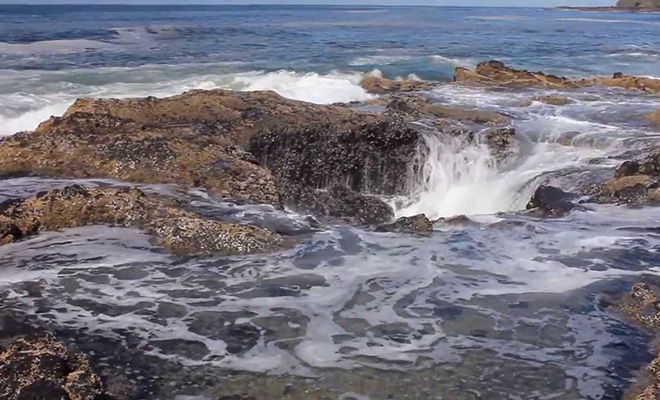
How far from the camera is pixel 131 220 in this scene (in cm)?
613

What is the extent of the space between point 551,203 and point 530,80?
1172cm

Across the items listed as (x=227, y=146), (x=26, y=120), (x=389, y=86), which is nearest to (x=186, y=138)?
(x=227, y=146)

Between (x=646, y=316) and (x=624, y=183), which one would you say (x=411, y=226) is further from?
(x=624, y=183)

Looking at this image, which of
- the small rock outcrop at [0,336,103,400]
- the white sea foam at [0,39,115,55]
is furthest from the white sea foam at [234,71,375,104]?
the white sea foam at [0,39,115,55]

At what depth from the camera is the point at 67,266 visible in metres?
5.34

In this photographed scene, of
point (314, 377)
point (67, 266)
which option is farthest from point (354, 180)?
point (314, 377)

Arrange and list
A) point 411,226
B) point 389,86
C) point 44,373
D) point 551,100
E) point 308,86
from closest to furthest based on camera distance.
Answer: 1. point 44,373
2. point 411,226
3. point 551,100
4. point 389,86
5. point 308,86

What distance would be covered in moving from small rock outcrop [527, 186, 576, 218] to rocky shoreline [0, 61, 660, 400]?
0.07ft

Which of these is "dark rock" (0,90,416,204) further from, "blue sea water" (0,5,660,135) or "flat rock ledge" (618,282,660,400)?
"blue sea water" (0,5,660,135)

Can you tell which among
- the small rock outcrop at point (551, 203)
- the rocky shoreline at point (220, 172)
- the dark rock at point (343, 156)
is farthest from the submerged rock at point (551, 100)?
the small rock outcrop at point (551, 203)

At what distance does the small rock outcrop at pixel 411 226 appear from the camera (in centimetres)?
660

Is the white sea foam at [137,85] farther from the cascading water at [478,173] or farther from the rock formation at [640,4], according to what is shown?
the rock formation at [640,4]

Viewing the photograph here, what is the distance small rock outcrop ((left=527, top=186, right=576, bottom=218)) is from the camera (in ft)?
24.3

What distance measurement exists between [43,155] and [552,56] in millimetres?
30031
